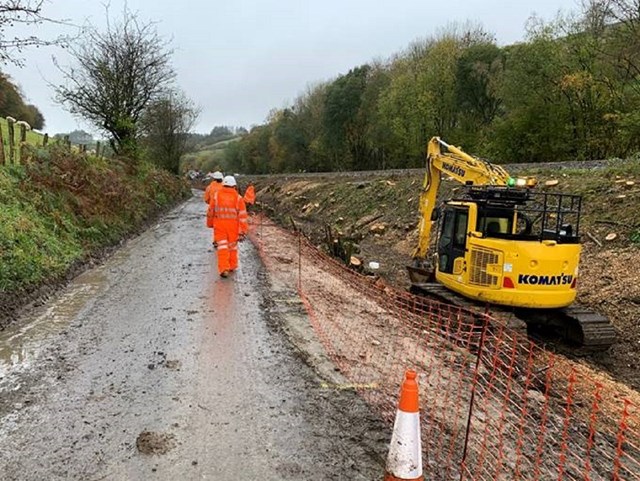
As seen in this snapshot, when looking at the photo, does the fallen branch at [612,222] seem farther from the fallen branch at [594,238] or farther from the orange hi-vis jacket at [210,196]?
the orange hi-vis jacket at [210,196]

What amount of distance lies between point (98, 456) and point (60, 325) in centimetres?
365

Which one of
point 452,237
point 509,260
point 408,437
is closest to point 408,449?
point 408,437

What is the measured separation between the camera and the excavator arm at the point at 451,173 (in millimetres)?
9812

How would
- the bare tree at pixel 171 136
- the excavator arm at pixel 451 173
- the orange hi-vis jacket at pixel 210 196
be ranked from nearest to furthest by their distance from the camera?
the excavator arm at pixel 451 173
the orange hi-vis jacket at pixel 210 196
the bare tree at pixel 171 136

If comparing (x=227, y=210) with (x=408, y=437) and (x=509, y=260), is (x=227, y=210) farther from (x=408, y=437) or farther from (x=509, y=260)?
(x=408, y=437)

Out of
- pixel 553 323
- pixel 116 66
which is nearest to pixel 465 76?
pixel 116 66

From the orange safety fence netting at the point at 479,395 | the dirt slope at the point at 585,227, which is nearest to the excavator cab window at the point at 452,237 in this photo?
the orange safety fence netting at the point at 479,395

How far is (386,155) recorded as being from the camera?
161ft

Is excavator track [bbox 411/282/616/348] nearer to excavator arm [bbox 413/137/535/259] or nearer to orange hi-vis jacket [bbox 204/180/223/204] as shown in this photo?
excavator arm [bbox 413/137/535/259]

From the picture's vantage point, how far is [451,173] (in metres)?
10.9

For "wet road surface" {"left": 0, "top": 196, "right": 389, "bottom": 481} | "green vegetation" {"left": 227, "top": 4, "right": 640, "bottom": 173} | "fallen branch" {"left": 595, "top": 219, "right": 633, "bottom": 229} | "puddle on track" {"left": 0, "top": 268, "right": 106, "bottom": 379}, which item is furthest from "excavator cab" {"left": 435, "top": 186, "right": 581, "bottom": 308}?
"green vegetation" {"left": 227, "top": 4, "right": 640, "bottom": 173}

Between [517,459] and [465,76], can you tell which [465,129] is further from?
[517,459]

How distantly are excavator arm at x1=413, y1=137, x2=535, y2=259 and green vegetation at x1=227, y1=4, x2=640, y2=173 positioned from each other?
395 inches

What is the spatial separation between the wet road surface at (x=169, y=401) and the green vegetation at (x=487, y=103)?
16827 millimetres
